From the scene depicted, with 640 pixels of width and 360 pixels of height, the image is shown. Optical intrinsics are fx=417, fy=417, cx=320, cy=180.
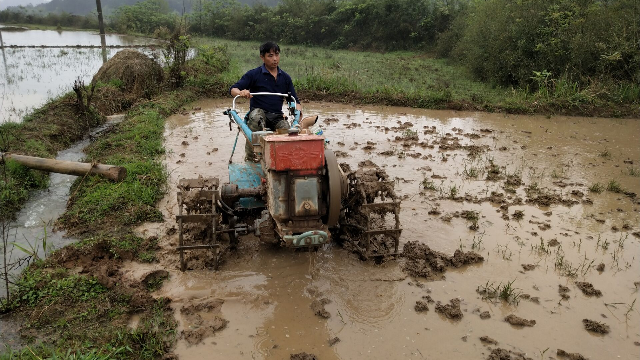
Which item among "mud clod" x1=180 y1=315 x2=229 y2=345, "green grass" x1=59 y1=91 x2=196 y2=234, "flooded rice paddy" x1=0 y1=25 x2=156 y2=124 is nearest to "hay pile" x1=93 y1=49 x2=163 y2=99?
"flooded rice paddy" x1=0 y1=25 x2=156 y2=124

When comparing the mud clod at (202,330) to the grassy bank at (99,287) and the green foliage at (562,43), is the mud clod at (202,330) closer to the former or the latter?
the grassy bank at (99,287)

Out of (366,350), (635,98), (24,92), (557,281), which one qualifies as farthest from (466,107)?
(24,92)

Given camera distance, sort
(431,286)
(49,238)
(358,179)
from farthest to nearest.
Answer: (49,238) < (358,179) < (431,286)

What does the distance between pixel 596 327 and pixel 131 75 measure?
11571 mm

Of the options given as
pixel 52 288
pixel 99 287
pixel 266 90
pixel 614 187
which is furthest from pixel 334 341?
pixel 614 187

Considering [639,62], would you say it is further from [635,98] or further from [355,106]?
[355,106]

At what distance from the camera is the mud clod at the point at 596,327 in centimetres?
348

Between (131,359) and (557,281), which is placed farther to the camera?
(557,281)

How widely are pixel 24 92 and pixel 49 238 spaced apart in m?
8.86

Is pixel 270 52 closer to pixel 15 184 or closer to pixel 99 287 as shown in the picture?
pixel 99 287

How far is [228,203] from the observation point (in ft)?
14.9

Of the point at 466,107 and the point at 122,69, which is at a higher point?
the point at 122,69

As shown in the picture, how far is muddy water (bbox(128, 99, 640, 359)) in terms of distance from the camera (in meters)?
3.35

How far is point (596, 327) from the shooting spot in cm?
349
